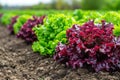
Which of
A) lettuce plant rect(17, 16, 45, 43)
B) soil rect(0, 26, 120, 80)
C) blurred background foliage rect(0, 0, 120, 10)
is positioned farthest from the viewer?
blurred background foliage rect(0, 0, 120, 10)

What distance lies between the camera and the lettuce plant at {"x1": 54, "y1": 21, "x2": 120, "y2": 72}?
19.7ft

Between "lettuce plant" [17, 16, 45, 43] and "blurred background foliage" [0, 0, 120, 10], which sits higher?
"lettuce plant" [17, 16, 45, 43]

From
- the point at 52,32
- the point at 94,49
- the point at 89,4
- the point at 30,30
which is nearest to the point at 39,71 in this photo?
the point at 52,32

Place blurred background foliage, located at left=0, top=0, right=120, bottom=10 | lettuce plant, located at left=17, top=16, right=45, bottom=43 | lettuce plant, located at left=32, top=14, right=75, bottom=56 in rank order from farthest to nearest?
blurred background foliage, located at left=0, top=0, right=120, bottom=10 < lettuce plant, located at left=17, top=16, right=45, bottom=43 < lettuce plant, located at left=32, top=14, right=75, bottom=56

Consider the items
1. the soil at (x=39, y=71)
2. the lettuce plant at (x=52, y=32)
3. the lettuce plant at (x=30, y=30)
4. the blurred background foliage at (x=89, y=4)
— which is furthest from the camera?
the blurred background foliage at (x=89, y=4)

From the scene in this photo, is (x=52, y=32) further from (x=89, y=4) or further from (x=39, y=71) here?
(x=89, y=4)

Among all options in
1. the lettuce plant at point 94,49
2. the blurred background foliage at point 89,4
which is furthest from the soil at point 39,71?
the blurred background foliage at point 89,4

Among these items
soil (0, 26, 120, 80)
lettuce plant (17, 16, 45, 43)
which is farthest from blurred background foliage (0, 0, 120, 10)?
soil (0, 26, 120, 80)

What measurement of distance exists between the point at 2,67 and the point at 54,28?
1421mm

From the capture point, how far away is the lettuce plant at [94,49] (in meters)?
6.02

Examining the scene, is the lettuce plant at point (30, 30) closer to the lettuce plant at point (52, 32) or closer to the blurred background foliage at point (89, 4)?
the lettuce plant at point (52, 32)

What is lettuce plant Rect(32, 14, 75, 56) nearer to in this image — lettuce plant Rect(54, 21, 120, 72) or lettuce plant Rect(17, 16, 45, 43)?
lettuce plant Rect(54, 21, 120, 72)

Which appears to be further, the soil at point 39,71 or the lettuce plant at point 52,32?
the lettuce plant at point 52,32

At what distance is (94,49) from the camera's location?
5.98 meters
